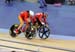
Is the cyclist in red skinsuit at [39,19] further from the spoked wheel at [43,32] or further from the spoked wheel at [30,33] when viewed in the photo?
the spoked wheel at [30,33]

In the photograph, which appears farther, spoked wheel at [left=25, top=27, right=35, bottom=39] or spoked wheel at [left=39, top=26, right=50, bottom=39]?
spoked wheel at [left=39, top=26, right=50, bottom=39]

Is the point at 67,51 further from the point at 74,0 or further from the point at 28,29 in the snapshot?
the point at 74,0

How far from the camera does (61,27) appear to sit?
1041cm

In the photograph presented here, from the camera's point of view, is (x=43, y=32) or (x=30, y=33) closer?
(x=30, y=33)

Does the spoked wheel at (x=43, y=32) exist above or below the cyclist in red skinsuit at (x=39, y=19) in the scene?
below

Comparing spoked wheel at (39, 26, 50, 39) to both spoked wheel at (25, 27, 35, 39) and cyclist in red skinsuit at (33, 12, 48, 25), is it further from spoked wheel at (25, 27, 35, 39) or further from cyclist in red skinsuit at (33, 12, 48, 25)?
spoked wheel at (25, 27, 35, 39)

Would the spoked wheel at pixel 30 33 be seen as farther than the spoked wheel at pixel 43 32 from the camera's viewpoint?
No

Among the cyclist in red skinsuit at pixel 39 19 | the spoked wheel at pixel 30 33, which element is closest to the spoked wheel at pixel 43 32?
the cyclist in red skinsuit at pixel 39 19

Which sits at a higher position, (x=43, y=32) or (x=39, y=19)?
(x=39, y=19)

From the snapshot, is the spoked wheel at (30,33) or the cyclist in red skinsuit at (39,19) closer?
the spoked wheel at (30,33)

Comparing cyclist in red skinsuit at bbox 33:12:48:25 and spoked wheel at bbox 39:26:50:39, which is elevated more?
cyclist in red skinsuit at bbox 33:12:48:25

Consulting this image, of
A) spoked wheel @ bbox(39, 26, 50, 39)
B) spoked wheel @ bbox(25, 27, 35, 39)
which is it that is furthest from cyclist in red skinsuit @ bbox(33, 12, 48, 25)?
spoked wheel @ bbox(25, 27, 35, 39)

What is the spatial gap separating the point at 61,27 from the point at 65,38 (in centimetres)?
202

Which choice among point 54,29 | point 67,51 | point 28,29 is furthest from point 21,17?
point 67,51
